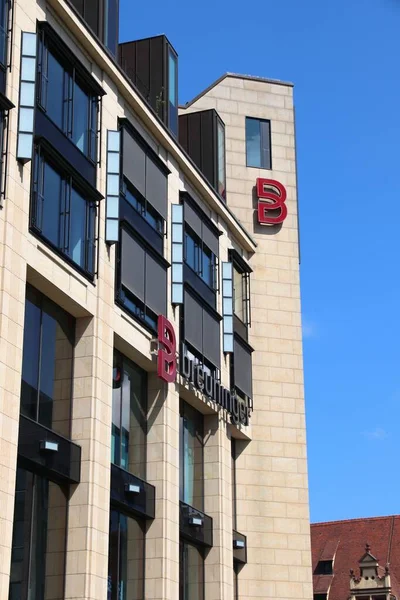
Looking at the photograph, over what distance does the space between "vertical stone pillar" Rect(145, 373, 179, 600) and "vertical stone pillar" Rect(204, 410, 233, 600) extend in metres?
4.54

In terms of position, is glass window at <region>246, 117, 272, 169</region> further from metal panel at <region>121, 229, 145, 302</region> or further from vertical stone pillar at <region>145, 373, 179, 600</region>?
vertical stone pillar at <region>145, 373, 179, 600</region>

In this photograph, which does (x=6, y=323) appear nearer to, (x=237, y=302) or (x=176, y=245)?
(x=176, y=245)

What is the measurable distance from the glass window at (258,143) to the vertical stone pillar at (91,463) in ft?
72.6

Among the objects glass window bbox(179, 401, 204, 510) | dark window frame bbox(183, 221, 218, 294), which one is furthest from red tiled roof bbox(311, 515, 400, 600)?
dark window frame bbox(183, 221, 218, 294)

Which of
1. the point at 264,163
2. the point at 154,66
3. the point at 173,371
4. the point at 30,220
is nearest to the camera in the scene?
the point at 30,220

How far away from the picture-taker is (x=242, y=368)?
164 ft

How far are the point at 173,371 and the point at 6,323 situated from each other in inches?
482

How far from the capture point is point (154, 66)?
1812 inches

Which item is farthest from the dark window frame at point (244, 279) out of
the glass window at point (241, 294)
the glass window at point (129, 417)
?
the glass window at point (129, 417)

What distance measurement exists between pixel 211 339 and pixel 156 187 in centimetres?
763

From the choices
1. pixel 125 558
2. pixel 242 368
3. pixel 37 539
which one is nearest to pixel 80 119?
pixel 37 539

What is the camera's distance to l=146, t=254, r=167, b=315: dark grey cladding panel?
4050 centimetres

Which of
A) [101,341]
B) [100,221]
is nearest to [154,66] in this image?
[100,221]

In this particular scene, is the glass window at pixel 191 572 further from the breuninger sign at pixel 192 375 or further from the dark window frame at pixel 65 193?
the dark window frame at pixel 65 193
